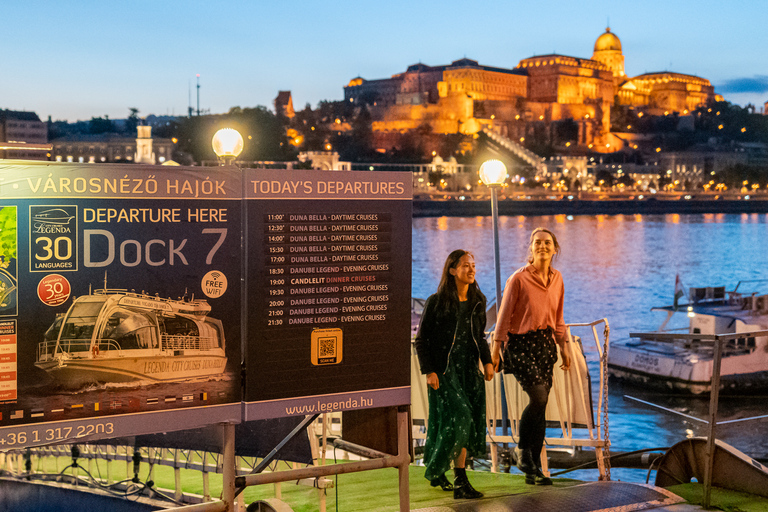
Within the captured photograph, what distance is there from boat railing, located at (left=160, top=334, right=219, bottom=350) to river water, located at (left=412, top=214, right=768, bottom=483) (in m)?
8.14

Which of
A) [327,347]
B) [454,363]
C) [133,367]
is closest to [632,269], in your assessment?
[454,363]

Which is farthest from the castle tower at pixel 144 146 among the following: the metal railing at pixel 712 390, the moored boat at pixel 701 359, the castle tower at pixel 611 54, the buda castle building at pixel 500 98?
the metal railing at pixel 712 390

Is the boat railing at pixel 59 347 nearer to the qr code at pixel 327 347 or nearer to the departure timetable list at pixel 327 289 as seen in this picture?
the departure timetable list at pixel 327 289

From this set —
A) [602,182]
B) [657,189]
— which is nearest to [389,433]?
[602,182]

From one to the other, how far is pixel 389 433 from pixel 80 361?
1.09 m

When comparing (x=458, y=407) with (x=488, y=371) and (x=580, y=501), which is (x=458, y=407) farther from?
(x=580, y=501)

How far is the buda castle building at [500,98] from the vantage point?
83438 millimetres

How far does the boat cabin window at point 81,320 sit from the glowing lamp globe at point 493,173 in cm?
336

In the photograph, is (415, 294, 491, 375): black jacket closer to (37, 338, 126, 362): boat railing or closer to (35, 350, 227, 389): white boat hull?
(35, 350, 227, 389): white boat hull

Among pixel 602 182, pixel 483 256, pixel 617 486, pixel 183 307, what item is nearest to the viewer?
pixel 183 307

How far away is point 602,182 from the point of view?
87.8m

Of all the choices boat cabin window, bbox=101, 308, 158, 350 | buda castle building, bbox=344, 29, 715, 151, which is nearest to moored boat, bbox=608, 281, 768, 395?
boat cabin window, bbox=101, 308, 158, 350

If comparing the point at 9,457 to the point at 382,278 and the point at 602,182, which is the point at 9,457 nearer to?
the point at 382,278

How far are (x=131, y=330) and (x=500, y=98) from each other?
8835cm
